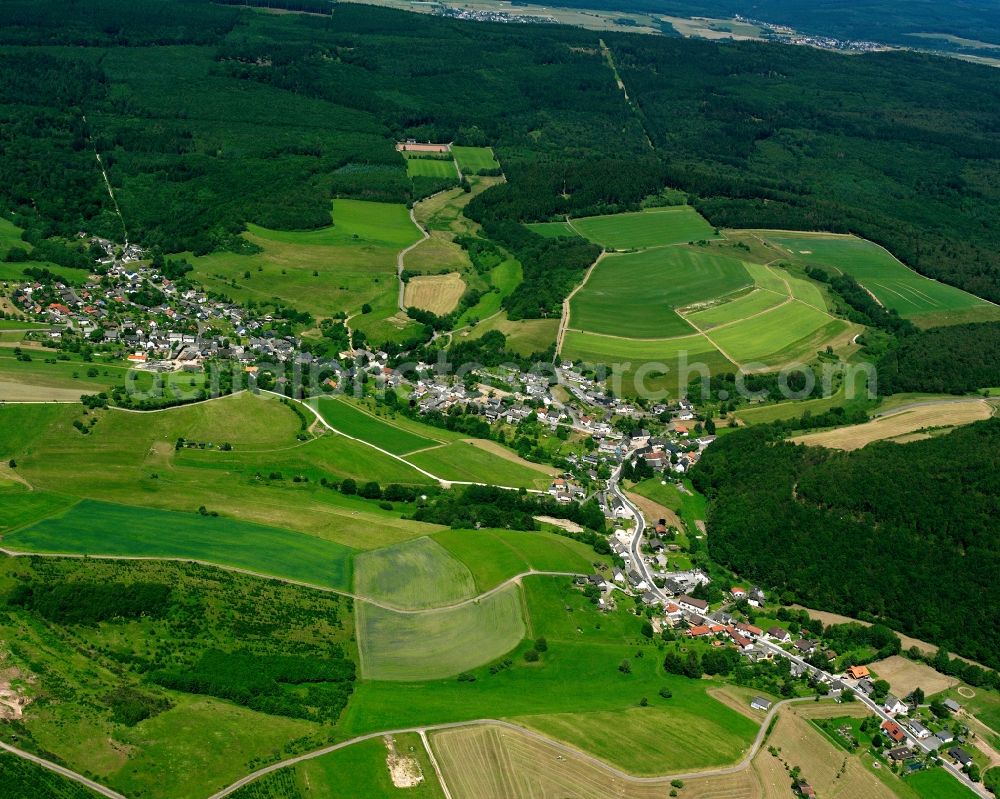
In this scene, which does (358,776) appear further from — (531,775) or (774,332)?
(774,332)

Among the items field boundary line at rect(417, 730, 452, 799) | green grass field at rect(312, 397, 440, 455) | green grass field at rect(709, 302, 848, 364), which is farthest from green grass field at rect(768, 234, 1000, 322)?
field boundary line at rect(417, 730, 452, 799)

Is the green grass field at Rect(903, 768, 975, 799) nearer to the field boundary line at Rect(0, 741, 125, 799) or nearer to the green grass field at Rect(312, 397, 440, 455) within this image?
the field boundary line at Rect(0, 741, 125, 799)

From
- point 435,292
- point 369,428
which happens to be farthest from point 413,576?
point 435,292

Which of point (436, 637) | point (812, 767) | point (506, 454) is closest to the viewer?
point (812, 767)

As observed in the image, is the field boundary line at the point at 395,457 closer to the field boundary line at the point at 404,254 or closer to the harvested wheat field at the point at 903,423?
the harvested wheat field at the point at 903,423

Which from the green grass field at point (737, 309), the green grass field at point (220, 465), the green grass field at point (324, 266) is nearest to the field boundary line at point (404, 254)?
the green grass field at point (324, 266)

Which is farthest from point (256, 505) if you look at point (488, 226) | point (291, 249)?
point (488, 226)
